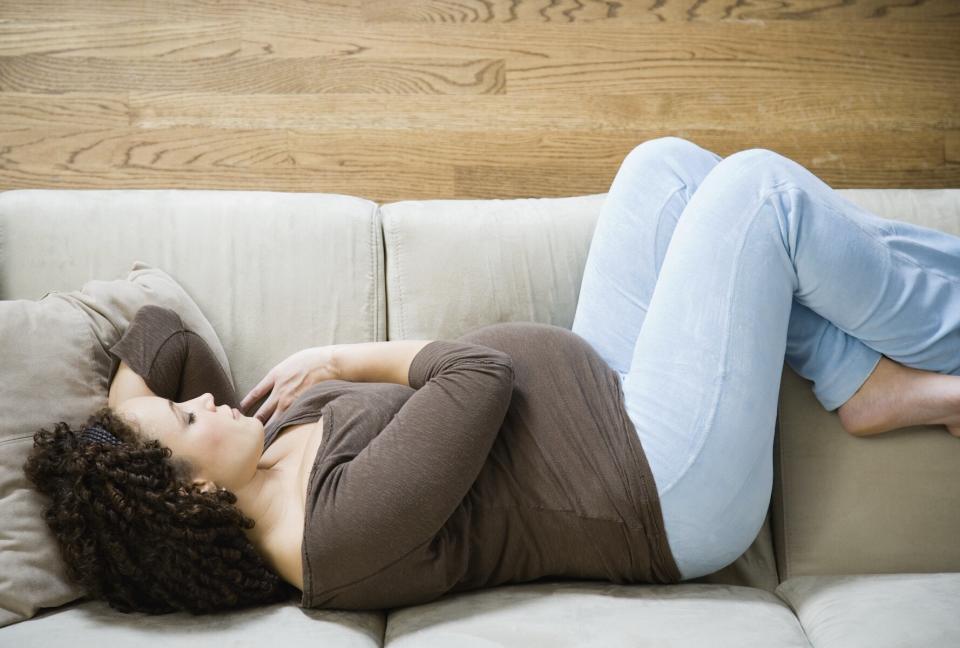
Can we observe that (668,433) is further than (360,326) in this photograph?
No

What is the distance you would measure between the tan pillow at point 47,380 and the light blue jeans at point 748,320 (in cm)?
85

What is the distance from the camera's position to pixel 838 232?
4.24 ft

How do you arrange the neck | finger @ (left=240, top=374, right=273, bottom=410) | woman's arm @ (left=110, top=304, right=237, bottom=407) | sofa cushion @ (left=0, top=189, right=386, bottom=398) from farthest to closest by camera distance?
sofa cushion @ (left=0, top=189, right=386, bottom=398) → finger @ (left=240, top=374, right=273, bottom=410) → woman's arm @ (left=110, top=304, right=237, bottom=407) → the neck

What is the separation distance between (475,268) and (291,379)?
425mm

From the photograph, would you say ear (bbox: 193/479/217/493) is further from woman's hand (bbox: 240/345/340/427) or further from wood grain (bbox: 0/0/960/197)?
wood grain (bbox: 0/0/960/197)

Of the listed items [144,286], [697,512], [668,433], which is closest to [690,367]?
[668,433]

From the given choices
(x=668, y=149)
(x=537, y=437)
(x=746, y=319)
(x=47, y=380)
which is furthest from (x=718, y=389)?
(x=47, y=380)

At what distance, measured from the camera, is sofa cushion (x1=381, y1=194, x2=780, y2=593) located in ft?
5.35

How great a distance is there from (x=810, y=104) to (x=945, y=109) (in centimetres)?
37

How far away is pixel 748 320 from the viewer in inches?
50.1

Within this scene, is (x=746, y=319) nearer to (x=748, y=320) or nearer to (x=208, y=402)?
(x=748, y=320)

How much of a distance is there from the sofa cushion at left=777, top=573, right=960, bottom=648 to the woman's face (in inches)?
36.9

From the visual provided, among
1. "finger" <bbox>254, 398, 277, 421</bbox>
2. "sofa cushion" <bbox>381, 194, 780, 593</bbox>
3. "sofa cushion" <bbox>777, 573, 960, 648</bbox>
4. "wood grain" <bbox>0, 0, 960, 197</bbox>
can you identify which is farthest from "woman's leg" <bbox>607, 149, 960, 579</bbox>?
"wood grain" <bbox>0, 0, 960, 197</bbox>

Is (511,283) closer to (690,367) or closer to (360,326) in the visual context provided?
(360,326)
